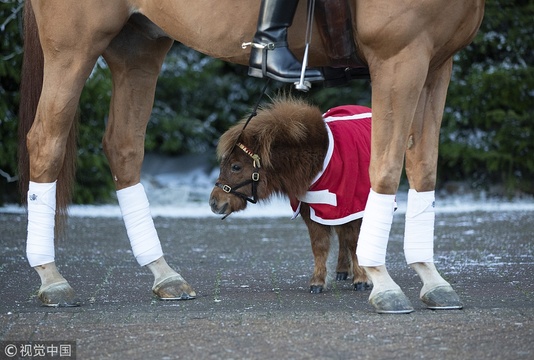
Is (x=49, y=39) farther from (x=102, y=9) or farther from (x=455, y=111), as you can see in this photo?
(x=455, y=111)

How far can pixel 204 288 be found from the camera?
5.90 metres

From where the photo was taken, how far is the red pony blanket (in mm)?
5746

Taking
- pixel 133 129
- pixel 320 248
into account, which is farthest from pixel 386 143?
pixel 133 129

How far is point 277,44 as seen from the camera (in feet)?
15.5

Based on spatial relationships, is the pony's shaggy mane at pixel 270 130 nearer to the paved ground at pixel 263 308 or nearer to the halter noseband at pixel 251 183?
the halter noseband at pixel 251 183

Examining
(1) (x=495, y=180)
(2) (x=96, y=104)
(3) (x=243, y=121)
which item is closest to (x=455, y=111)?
(1) (x=495, y=180)

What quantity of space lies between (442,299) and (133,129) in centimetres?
211

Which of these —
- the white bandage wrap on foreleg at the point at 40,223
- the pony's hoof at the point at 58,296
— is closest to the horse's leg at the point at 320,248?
the pony's hoof at the point at 58,296

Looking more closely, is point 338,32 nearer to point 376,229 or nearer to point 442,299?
point 376,229

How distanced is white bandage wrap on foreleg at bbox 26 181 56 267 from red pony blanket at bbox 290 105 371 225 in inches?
61.1

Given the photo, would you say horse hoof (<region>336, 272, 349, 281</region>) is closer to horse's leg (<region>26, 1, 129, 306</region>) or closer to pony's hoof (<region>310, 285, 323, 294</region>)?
pony's hoof (<region>310, 285, 323, 294</region>)

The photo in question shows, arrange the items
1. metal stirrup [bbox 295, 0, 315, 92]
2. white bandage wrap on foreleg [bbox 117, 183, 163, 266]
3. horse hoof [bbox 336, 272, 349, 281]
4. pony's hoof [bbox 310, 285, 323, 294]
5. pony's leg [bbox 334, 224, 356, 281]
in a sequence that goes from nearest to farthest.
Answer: metal stirrup [bbox 295, 0, 315, 92]
white bandage wrap on foreleg [bbox 117, 183, 163, 266]
pony's hoof [bbox 310, 285, 323, 294]
pony's leg [bbox 334, 224, 356, 281]
horse hoof [bbox 336, 272, 349, 281]

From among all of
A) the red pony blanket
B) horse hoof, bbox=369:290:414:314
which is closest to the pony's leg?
the red pony blanket

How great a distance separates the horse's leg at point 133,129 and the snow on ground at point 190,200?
374 cm
